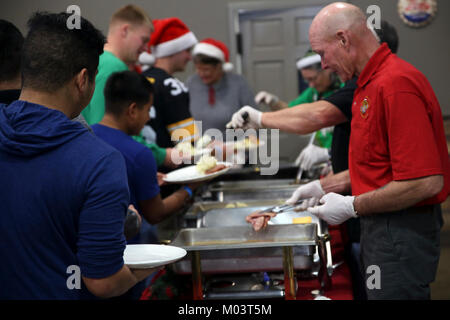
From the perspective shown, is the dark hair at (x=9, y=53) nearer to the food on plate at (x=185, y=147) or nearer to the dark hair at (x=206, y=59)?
the food on plate at (x=185, y=147)

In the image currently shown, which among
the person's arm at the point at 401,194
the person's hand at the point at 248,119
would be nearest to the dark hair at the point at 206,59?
the person's hand at the point at 248,119

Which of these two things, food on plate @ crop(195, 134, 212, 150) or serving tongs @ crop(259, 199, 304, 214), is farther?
food on plate @ crop(195, 134, 212, 150)

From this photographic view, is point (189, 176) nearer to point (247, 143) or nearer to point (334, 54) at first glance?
point (247, 143)

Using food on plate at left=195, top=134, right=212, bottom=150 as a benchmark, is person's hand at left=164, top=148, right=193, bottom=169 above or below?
below

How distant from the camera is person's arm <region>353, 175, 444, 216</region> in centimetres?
130

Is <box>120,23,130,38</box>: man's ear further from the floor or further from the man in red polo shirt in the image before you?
the floor

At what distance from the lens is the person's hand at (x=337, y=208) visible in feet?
4.71

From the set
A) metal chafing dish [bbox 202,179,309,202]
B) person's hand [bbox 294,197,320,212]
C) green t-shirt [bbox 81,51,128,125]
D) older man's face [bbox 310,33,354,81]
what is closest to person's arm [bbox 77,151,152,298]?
older man's face [bbox 310,33,354,81]

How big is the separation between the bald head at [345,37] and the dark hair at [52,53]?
0.76 m

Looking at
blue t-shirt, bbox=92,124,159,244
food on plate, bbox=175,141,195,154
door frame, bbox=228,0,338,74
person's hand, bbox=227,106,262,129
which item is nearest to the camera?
blue t-shirt, bbox=92,124,159,244

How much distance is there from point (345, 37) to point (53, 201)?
95 cm

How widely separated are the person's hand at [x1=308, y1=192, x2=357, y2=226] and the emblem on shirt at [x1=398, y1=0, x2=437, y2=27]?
400 centimetres
